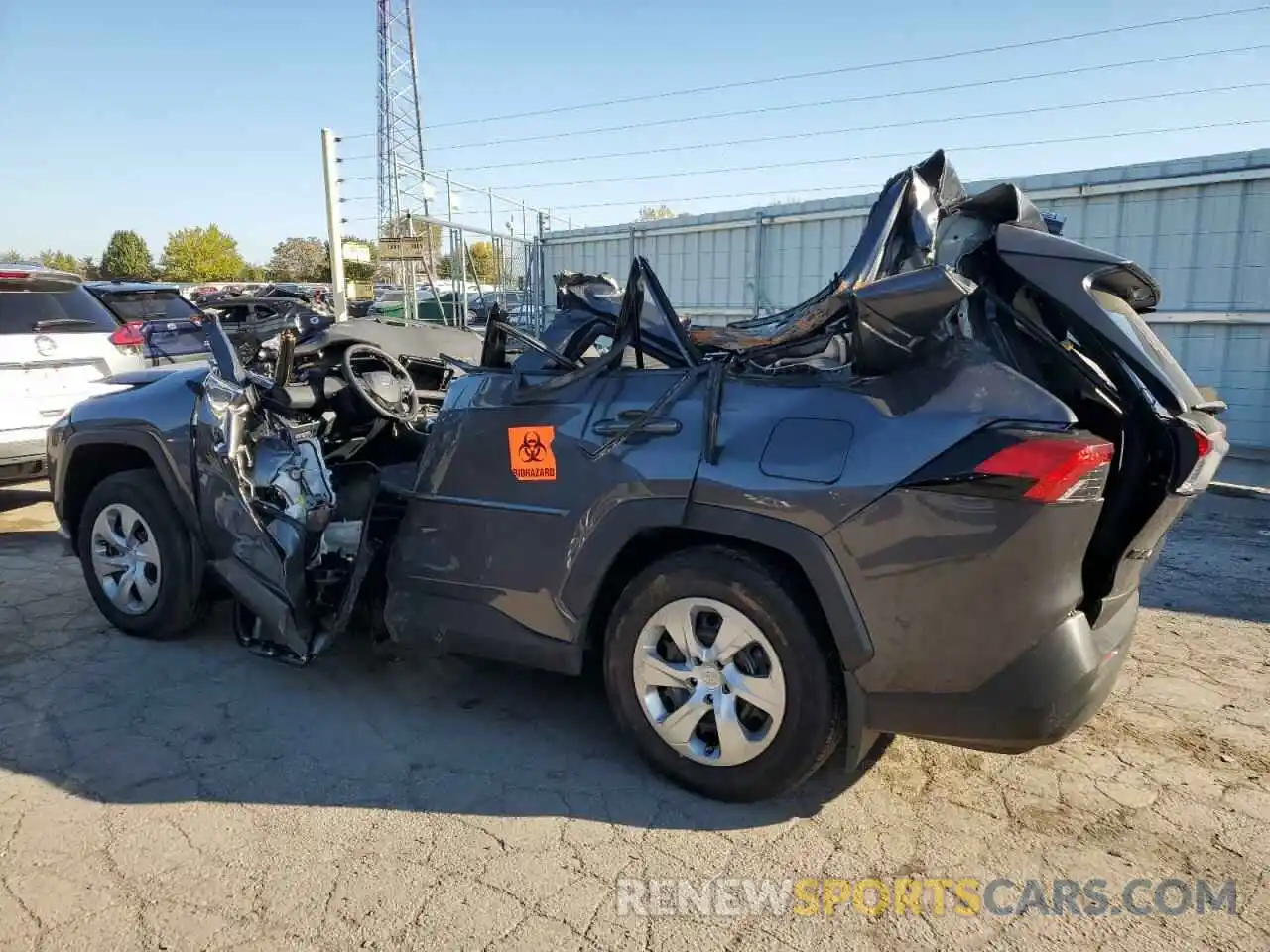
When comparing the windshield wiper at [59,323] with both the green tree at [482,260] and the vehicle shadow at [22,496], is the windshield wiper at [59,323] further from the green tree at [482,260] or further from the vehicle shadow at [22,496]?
the green tree at [482,260]

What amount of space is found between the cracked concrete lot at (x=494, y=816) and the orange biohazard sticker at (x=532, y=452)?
1037mm

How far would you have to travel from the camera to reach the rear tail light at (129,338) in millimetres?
7285

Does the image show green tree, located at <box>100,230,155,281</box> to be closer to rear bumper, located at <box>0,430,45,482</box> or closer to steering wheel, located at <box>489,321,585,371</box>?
rear bumper, located at <box>0,430,45,482</box>

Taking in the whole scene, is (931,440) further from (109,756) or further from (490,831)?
(109,756)

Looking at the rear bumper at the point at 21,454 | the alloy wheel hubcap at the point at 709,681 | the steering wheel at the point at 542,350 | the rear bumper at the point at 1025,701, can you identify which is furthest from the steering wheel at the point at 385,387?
the rear bumper at the point at 21,454

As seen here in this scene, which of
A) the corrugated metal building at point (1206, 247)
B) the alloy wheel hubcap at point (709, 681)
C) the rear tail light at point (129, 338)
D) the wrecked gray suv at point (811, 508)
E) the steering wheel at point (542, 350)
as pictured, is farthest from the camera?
the corrugated metal building at point (1206, 247)

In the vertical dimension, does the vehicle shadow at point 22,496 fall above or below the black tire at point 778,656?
below

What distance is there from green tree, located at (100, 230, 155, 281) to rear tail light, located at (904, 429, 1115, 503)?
6700cm

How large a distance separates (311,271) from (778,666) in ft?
210

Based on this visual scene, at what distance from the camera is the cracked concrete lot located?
7.77 ft

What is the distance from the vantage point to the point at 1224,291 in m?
8.28

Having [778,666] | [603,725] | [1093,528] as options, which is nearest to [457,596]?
[603,725]

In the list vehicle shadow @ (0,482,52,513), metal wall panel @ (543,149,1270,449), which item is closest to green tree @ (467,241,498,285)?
metal wall panel @ (543,149,1270,449)

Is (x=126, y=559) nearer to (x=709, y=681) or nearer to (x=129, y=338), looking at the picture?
(x=709, y=681)
